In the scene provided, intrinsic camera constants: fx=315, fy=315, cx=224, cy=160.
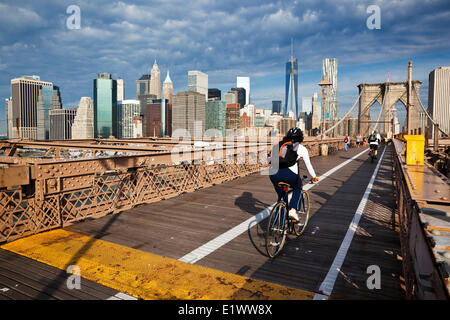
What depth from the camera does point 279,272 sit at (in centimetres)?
451

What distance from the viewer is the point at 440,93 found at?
14762 centimetres

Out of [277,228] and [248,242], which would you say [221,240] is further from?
[277,228]

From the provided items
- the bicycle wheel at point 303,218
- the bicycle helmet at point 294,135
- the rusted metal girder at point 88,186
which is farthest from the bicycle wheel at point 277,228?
the rusted metal girder at point 88,186

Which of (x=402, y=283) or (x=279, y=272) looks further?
(x=279, y=272)

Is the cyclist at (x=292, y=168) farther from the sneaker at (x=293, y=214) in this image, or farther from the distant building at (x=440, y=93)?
the distant building at (x=440, y=93)

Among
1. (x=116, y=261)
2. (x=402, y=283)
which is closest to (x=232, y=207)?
(x=116, y=261)

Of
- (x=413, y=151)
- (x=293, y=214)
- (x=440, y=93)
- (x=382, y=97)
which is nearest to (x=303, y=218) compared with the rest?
(x=293, y=214)

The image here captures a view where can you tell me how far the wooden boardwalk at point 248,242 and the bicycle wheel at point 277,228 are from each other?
18cm

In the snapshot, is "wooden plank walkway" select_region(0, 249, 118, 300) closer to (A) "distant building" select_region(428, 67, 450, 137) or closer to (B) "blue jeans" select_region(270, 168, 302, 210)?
(B) "blue jeans" select_region(270, 168, 302, 210)

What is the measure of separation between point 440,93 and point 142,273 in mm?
179051

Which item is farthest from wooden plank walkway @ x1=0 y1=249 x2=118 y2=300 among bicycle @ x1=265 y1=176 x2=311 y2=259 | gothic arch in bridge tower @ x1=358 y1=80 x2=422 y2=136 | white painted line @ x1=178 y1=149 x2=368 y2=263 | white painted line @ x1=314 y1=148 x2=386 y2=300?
gothic arch in bridge tower @ x1=358 y1=80 x2=422 y2=136

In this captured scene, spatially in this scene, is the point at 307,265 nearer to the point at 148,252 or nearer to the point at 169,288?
the point at 169,288

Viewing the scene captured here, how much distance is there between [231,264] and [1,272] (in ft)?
10.6

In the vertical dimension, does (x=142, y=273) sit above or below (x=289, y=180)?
below
